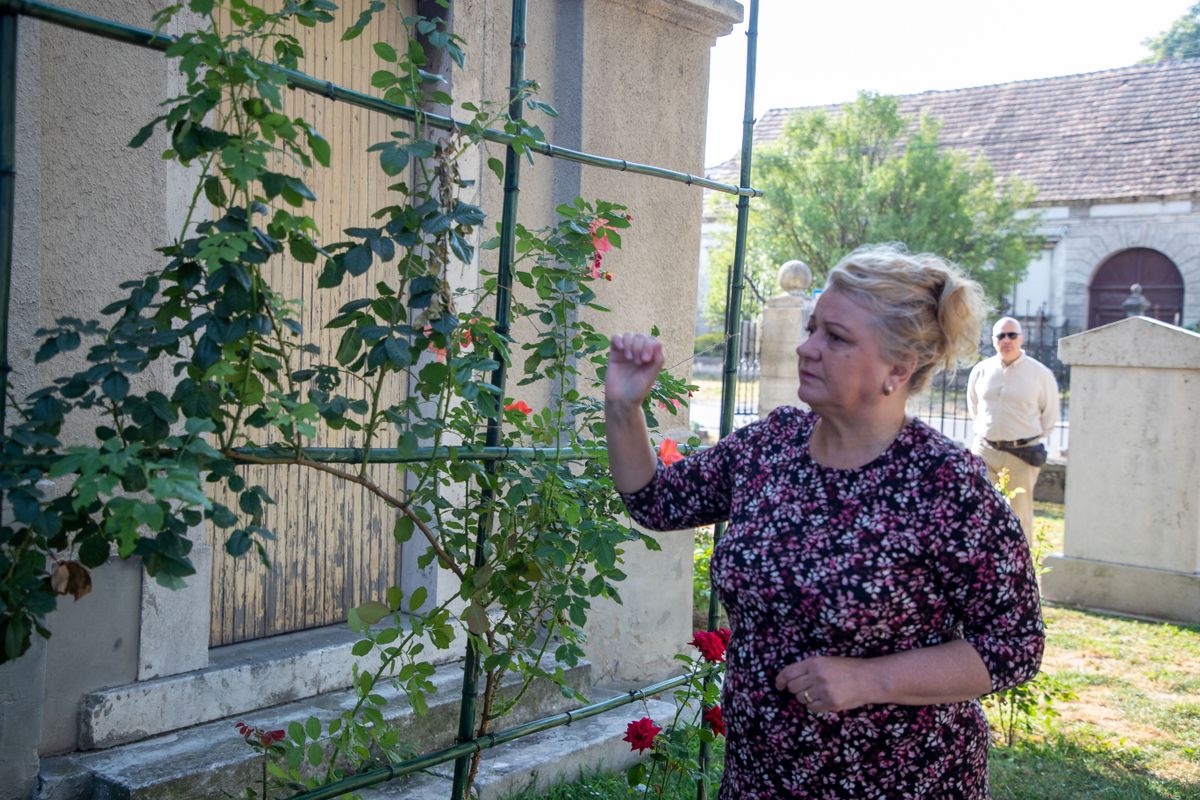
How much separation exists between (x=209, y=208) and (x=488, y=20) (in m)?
1.51

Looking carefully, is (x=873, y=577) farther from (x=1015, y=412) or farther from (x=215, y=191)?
(x=1015, y=412)

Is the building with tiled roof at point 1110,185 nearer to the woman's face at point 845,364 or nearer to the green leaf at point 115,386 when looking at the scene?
the woman's face at point 845,364

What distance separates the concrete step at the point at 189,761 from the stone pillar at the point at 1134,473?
5952mm

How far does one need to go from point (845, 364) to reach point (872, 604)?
17.7 inches

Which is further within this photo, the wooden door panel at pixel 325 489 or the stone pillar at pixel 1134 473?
the stone pillar at pixel 1134 473

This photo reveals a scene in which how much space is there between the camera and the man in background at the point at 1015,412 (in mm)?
8688

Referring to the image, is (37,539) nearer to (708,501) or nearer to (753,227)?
(708,501)

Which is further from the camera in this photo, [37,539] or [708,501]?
[708,501]

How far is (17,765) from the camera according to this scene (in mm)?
2941

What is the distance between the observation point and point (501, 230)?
100 inches

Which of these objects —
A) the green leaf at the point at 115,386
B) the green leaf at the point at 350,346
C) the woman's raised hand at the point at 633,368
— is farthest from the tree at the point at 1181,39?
the green leaf at the point at 115,386

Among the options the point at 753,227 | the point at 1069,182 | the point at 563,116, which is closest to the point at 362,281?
the point at 563,116

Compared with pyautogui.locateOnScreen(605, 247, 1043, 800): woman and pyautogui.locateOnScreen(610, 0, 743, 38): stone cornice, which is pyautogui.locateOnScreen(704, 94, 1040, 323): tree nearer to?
pyautogui.locateOnScreen(610, 0, 743, 38): stone cornice

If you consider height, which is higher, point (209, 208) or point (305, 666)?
point (209, 208)
